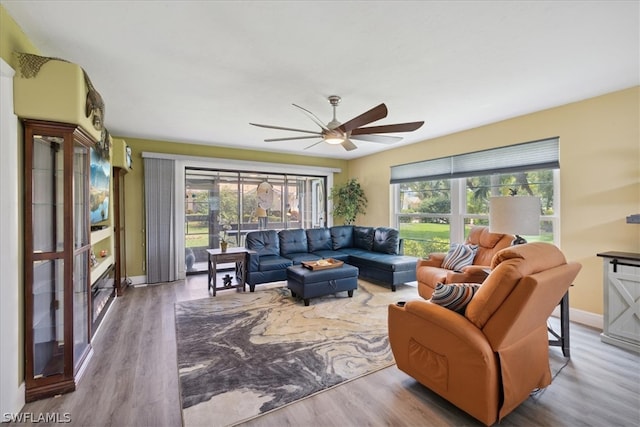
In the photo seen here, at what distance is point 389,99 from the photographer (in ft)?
10.5

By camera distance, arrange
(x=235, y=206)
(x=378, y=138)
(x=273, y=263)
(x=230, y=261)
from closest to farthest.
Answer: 1. (x=378, y=138)
2. (x=230, y=261)
3. (x=273, y=263)
4. (x=235, y=206)

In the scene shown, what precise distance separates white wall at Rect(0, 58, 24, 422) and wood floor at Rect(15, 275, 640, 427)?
0.29 meters

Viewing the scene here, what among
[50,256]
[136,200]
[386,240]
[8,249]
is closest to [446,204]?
[386,240]

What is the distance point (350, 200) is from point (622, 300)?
4.65 meters

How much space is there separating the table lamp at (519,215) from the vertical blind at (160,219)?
5.06 m

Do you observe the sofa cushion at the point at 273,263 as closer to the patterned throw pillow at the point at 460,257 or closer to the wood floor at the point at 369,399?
the wood floor at the point at 369,399

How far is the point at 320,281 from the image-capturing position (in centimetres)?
383

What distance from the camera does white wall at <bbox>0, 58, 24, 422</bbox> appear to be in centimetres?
175

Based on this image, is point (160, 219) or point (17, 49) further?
point (160, 219)

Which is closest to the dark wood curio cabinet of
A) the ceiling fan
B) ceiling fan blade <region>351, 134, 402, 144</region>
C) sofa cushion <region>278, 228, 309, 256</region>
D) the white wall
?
the white wall

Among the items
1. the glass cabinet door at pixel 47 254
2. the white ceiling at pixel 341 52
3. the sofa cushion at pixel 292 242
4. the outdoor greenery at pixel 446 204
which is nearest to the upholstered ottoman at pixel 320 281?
the sofa cushion at pixel 292 242

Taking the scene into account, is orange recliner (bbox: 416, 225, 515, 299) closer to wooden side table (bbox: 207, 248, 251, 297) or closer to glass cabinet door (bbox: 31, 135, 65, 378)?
wooden side table (bbox: 207, 248, 251, 297)

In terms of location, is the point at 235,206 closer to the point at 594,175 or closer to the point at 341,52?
the point at 341,52

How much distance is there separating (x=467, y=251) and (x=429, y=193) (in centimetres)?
190
